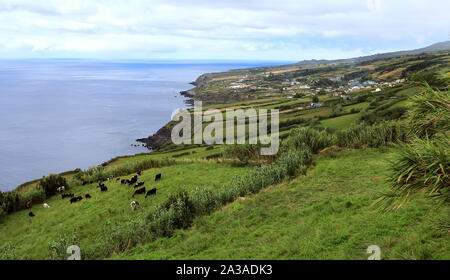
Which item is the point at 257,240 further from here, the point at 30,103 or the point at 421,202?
the point at 30,103

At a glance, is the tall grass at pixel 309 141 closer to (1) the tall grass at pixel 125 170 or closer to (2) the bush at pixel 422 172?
(1) the tall grass at pixel 125 170

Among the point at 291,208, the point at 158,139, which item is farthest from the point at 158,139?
the point at 291,208

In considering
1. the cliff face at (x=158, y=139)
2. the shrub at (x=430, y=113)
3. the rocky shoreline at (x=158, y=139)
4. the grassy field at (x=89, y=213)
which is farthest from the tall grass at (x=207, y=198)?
the cliff face at (x=158, y=139)

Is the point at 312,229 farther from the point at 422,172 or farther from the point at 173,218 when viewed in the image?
the point at 173,218

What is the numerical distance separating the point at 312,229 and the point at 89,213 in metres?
10.7

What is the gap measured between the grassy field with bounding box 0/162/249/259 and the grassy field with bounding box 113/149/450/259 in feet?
11.2

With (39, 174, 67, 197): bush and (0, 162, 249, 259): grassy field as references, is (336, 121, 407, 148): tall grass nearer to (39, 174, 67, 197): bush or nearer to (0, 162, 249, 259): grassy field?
(0, 162, 249, 259): grassy field

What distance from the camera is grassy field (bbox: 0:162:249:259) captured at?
35.6 feet

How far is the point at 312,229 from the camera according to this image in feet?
22.9

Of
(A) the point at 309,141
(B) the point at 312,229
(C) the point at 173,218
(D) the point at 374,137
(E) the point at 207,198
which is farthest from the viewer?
(A) the point at 309,141

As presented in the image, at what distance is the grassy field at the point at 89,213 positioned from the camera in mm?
10844

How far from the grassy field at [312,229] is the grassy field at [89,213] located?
11.2 feet

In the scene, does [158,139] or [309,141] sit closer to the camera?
[309,141]

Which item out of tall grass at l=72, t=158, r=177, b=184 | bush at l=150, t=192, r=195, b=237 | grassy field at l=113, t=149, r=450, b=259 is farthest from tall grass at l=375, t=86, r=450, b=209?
tall grass at l=72, t=158, r=177, b=184
